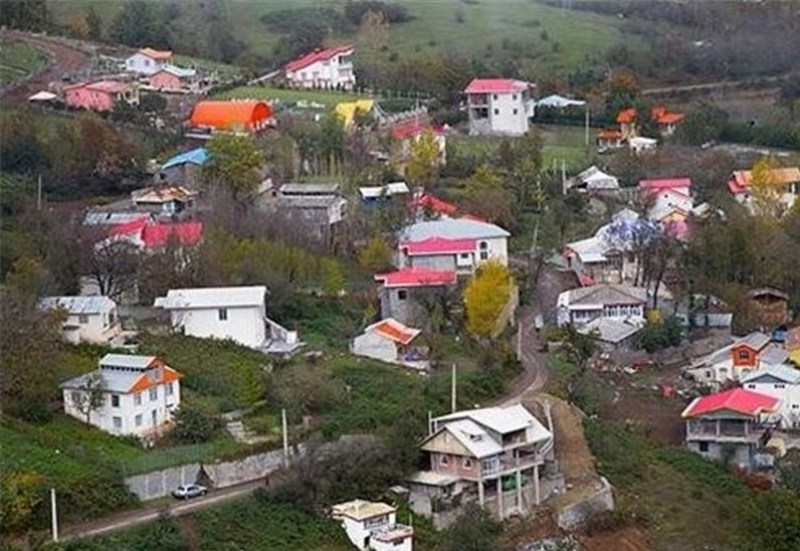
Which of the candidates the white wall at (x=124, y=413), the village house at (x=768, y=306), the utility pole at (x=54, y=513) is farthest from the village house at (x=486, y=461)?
the village house at (x=768, y=306)

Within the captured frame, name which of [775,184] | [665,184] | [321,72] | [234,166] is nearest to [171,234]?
[234,166]

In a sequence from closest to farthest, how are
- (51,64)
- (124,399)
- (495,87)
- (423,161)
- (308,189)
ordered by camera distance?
(124,399) < (308,189) < (423,161) < (51,64) < (495,87)

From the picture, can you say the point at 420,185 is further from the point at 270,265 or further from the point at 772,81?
the point at 772,81

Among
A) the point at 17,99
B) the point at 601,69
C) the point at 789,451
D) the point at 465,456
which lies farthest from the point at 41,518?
the point at 601,69

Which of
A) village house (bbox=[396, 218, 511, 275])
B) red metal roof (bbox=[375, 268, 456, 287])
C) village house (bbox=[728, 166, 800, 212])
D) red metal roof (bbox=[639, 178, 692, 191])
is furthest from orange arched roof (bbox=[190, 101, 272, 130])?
village house (bbox=[728, 166, 800, 212])

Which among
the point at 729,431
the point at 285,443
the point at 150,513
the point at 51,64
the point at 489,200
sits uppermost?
the point at 51,64

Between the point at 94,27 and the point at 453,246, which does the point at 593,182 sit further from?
the point at 94,27
